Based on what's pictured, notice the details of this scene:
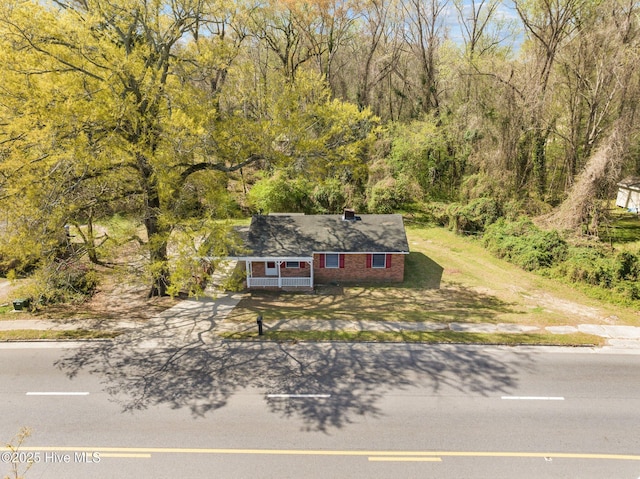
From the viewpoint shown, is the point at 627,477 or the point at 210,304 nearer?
the point at 627,477

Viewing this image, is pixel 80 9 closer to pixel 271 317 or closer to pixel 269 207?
pixel 271 317

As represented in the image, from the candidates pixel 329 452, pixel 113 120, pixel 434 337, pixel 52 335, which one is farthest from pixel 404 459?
pixel 113 120

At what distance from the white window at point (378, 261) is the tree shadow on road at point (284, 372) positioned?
8601 millimetres

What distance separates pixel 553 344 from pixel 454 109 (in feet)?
102

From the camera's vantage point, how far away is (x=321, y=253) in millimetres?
23797

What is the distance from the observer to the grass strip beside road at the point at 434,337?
53.8ft

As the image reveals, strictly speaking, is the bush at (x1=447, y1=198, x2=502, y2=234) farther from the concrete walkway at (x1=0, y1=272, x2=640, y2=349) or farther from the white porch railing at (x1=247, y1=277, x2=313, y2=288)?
the white porch railing at (x1=247, y1=277, x2=313, y2=288)

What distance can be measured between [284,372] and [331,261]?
1093cm

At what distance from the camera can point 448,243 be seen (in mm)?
31891

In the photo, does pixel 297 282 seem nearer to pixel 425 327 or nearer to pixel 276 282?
pixel 276 282

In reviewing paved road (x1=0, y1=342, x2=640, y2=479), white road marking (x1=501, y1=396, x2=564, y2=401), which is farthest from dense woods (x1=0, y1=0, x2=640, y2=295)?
white road marking (x1=501, y1=396, x2=564, y2=401)

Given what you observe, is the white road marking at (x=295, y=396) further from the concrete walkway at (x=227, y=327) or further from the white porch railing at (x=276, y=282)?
the white porch railing at (x=276, y=282)

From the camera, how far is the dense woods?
50.4 feet

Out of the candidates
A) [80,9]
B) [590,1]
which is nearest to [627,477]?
[80,9]
